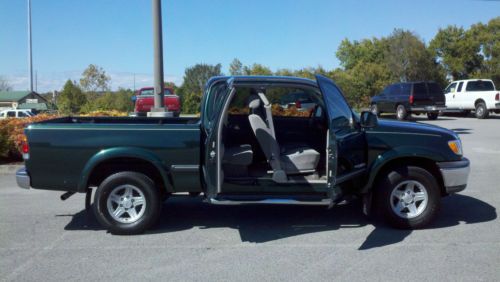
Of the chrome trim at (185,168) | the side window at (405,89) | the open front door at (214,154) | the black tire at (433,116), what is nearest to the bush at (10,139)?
the chrome trim at (185,168)

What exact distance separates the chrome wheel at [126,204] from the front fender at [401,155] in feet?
9.00

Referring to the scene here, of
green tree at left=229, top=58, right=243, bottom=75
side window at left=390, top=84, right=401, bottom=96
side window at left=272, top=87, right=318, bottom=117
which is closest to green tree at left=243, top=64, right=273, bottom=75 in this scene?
green tree at left=229, top=58, right=243, bottom=75

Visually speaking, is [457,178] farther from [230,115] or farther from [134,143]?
[134,143]

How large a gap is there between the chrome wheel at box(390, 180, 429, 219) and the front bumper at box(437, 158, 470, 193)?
30cm

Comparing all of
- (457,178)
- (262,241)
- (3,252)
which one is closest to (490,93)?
(457,178)

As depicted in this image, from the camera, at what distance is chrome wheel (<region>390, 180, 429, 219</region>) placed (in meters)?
5.91

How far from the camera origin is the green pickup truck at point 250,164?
18.3 ft

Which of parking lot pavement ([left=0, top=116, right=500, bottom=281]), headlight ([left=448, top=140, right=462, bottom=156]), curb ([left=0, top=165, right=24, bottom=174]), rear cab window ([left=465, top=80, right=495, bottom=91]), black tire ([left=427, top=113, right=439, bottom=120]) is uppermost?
rear cab window ([left=465, top=80, right=495, bottom=91])

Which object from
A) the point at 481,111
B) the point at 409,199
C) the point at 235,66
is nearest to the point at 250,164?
the point at 409,199

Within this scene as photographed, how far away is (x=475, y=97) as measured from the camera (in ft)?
80.9

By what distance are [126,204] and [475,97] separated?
23055 mm

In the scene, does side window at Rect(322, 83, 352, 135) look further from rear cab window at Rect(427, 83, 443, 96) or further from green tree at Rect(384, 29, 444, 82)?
green tree at Rect(384, 29, 444, 82)

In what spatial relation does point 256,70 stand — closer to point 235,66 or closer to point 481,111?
point 235,66

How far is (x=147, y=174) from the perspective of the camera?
586 cm
